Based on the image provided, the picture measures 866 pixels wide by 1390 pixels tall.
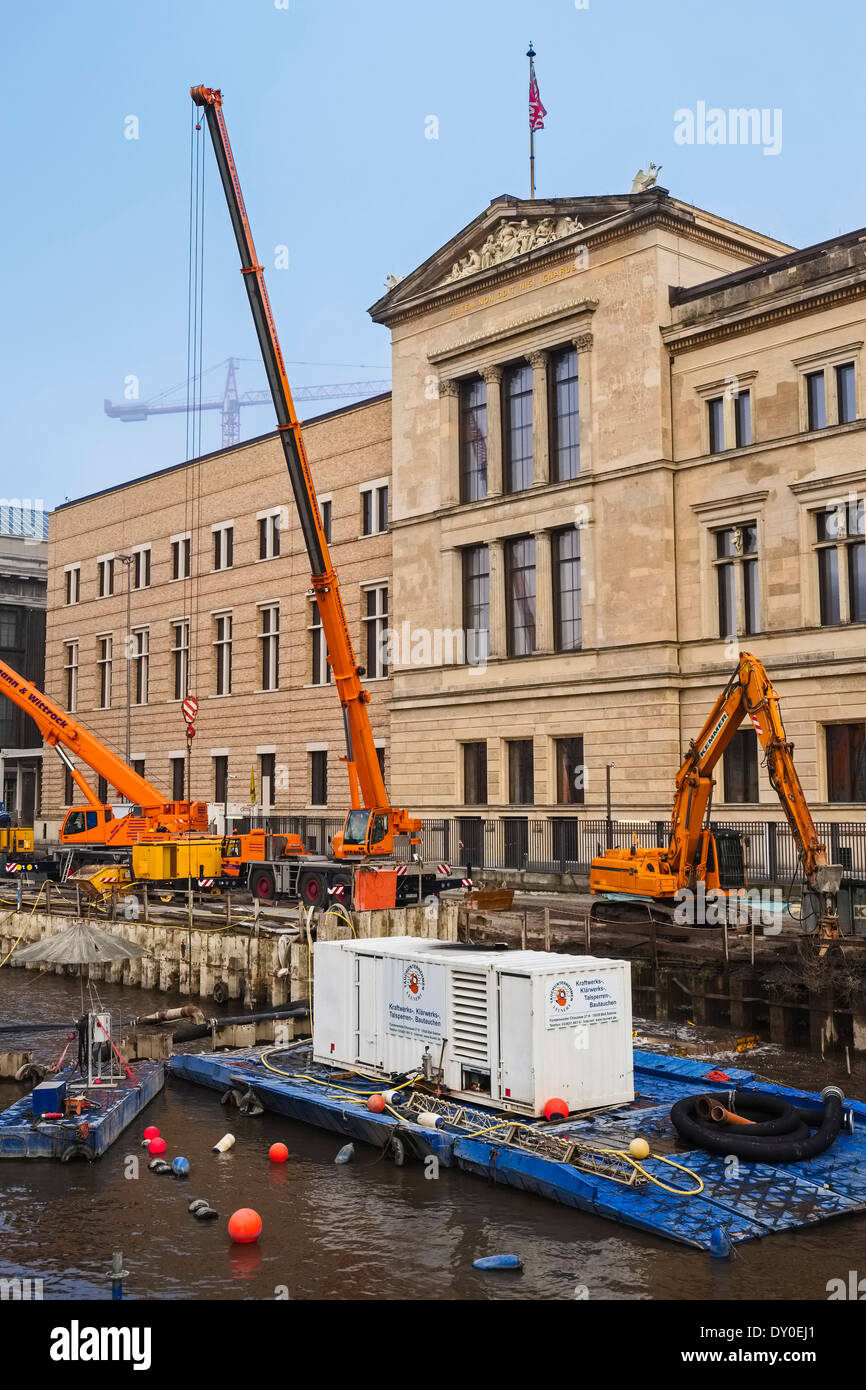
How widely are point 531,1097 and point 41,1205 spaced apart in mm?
6441

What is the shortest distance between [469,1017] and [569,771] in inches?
1258

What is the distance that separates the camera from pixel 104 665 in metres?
77.7

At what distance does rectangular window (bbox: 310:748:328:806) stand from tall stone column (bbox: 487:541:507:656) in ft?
38.1

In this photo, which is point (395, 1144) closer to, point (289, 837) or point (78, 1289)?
point (78, 1289)

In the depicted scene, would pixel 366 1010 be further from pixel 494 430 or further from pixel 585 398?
pixel 494 430

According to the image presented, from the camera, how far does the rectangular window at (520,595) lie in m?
52.6

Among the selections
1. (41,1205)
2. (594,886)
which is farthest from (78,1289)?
(594,886)

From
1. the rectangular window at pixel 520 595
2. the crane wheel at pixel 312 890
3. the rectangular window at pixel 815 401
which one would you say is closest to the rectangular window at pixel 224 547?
the rectangular window at pixel 520 595

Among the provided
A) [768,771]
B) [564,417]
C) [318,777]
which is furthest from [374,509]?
[768,771]

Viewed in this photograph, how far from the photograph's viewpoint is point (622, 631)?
4809 cm

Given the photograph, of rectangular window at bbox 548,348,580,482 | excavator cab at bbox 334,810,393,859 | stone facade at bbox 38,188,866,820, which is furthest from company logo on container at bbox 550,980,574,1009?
rectangular window at bbox 548,348,580,482

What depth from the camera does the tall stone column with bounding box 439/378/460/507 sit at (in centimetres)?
5525

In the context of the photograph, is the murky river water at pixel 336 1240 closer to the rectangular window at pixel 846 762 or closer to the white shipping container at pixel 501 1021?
the white shipping container at pixel 501 1021

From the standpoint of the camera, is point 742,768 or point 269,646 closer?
point 742,768
